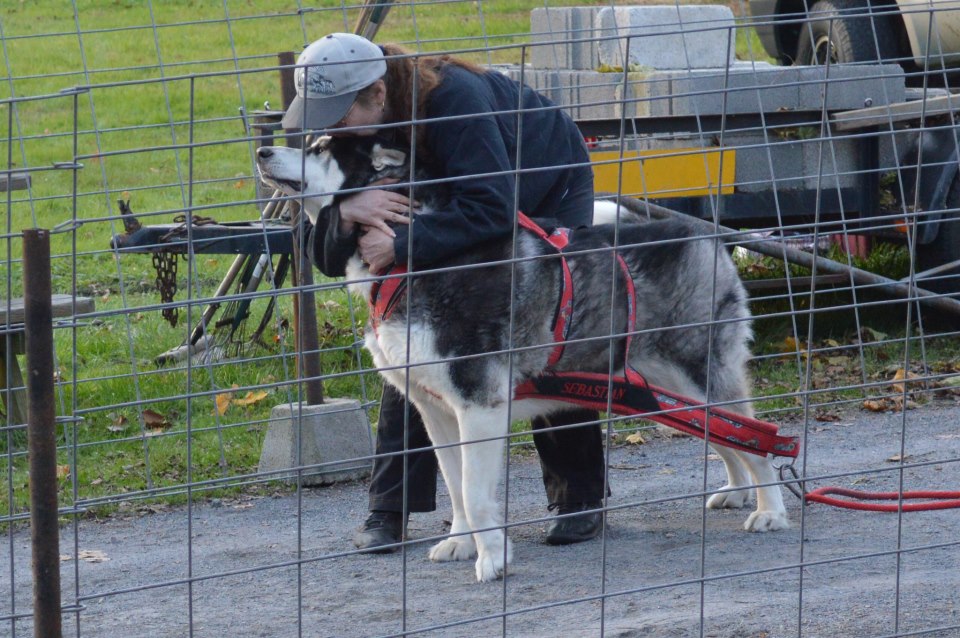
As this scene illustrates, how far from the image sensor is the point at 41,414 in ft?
7.55

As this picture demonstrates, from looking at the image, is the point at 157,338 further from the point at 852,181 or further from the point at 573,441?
the point at 852,181

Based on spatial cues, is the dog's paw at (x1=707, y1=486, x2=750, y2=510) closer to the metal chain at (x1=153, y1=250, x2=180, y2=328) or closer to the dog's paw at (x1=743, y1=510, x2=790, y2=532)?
the dog's paw at (x1=743, y1=510, x2=790, y2=532)

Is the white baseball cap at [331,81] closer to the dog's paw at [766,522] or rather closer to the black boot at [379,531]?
the black boot at [379,531]

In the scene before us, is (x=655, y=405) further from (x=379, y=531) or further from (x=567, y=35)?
(x=567, y=35)

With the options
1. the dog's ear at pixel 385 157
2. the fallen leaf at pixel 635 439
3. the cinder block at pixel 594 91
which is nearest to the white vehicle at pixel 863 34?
the cinder block at pixel 594 91

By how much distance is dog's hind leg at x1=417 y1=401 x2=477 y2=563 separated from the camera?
4.10 meters

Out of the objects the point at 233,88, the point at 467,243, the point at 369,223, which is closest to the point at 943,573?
the point at 467,243

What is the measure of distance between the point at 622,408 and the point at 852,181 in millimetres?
3341

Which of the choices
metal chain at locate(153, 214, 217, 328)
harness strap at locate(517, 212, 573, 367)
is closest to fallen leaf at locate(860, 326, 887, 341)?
harness strap at locate(517, 212, 573, 367)

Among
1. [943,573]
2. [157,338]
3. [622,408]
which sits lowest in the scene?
[157,338]

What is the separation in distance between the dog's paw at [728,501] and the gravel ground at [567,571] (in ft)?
0.19

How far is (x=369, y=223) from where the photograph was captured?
12.1ft

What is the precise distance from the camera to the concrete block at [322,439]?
5.06 metres

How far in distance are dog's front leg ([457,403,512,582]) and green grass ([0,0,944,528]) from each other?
55 cm
